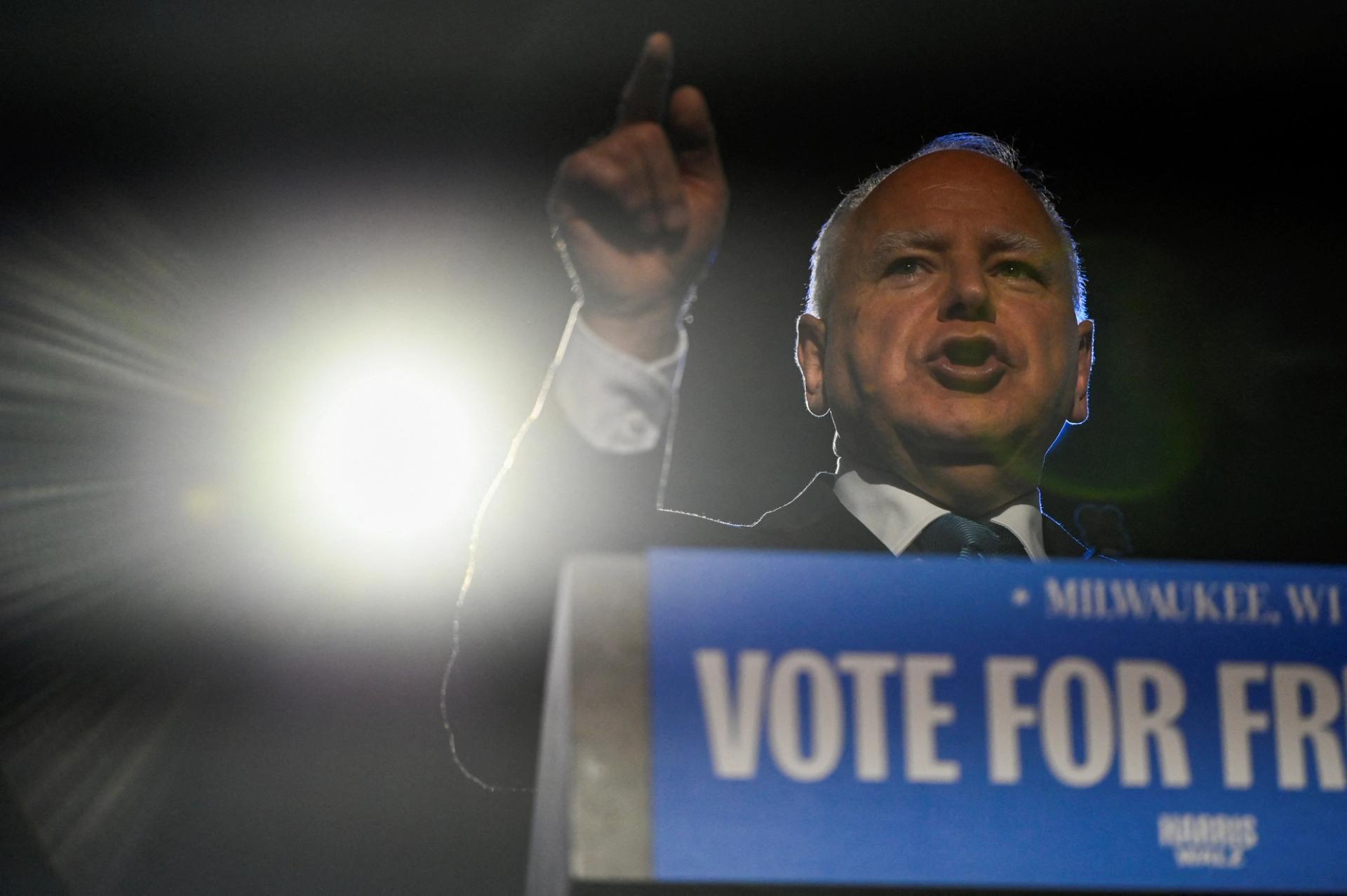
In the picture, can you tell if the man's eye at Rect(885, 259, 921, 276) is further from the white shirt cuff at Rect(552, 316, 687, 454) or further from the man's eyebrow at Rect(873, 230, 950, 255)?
the white shirt cuff at Rect(552, 316, 687, 454)

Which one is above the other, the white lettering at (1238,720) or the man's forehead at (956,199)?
the man's forehead at (956,199)

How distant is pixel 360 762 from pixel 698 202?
0.87 metres

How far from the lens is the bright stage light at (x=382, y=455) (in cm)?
213

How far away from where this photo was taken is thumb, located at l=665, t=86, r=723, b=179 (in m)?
1.66

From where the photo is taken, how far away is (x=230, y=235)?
2.26 m

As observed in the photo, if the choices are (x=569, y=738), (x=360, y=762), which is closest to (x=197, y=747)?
(x=360, y=762)

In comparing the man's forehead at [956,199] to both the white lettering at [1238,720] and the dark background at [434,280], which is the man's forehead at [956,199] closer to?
the dark background at [434,280]

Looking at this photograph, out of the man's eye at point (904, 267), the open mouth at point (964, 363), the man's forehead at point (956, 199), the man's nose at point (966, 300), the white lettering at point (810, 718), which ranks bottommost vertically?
the white lettering at point (810, 718)

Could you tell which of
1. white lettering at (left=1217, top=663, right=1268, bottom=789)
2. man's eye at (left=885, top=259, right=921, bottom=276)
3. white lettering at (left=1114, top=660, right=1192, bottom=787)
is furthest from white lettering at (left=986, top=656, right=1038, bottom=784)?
man's eye at (left=885, top=259, right=921, bottom=276)

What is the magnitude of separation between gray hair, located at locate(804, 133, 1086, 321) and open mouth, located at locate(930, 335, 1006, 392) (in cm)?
21

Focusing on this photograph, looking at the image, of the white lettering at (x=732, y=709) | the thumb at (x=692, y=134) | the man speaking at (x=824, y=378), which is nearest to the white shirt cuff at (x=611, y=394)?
the man speaking at (x=824, y=378)

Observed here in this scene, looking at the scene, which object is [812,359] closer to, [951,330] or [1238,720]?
[951,330]

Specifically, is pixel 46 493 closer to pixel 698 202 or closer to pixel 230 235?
pixel 230 235

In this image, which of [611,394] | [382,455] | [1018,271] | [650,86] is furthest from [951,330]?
[382,455]
